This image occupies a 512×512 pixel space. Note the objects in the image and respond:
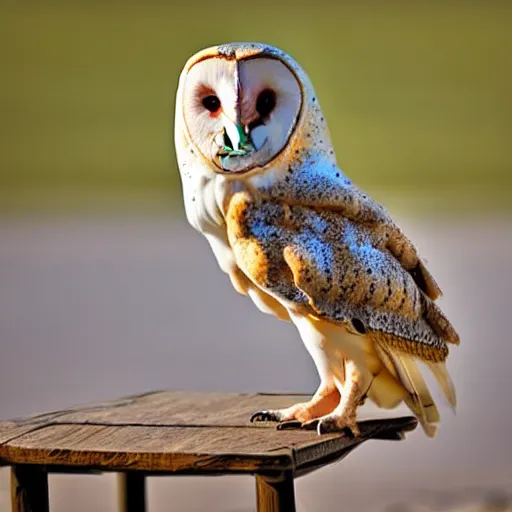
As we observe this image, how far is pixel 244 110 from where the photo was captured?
51.4 inches

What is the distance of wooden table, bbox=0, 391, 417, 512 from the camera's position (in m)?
1.17

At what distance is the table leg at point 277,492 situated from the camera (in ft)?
3.91

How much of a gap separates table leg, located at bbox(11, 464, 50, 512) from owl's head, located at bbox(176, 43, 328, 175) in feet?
1.35

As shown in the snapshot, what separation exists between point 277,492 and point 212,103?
47 centimetres

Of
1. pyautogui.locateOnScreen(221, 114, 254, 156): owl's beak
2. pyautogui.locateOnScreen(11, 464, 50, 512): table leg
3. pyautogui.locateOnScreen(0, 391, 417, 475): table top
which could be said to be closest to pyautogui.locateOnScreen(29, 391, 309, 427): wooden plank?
pyautogui.locateOnScreen(0, 391, 417, 475): table top

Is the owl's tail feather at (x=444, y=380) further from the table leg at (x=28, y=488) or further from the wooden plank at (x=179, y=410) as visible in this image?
the table leg at (x=28, y=488)

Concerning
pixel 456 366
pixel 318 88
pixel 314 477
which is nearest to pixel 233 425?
pixel 314 477

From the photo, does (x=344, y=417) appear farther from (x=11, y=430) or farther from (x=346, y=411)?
(x=11, y=430)

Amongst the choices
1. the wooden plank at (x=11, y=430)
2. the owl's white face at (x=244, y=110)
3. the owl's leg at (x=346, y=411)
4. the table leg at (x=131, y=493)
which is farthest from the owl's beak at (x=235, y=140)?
the table leg at (x=131, y=493)

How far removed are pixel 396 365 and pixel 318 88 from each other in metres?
2.19

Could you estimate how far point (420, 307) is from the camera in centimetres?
139

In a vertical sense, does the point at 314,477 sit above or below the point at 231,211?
below

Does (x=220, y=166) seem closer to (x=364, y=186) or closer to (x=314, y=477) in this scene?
(x=314, y=477)

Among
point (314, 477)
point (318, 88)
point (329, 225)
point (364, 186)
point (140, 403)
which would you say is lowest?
point (314, 477)
